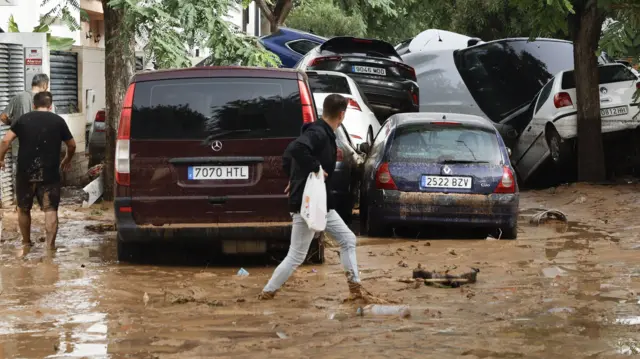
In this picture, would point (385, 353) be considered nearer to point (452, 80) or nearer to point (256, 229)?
point (256, 229)

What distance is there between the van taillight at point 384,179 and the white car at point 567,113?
6583 millimetres

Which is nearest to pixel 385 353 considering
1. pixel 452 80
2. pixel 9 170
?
pixel 9 170

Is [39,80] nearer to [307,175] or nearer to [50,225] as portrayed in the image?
[50,225]

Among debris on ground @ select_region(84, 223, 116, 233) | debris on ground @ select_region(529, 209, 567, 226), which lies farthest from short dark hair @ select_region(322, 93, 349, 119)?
debris on ground @ select_region(529, 209, 567, 226)

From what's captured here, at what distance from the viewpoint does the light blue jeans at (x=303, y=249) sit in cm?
870

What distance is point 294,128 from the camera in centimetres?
1024

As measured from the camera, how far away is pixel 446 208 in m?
12.3

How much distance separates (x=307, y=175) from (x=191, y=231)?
77.5 inches

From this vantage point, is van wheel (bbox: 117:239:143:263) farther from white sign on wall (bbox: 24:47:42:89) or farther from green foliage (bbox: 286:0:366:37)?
green foliage (bbox: 286:0:366:37)

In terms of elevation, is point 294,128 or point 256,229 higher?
point 294,128

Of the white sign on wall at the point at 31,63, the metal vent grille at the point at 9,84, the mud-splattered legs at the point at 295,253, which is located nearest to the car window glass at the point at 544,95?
the white sign on wall at the point at 31,63

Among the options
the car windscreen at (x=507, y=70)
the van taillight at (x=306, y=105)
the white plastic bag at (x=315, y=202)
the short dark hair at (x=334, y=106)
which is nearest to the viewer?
the white plastic bag at (x=315, y=202)

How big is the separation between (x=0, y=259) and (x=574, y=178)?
36.2 ft

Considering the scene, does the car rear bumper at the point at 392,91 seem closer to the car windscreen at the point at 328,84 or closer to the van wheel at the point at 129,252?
the car windscreen at the point at 328,84
